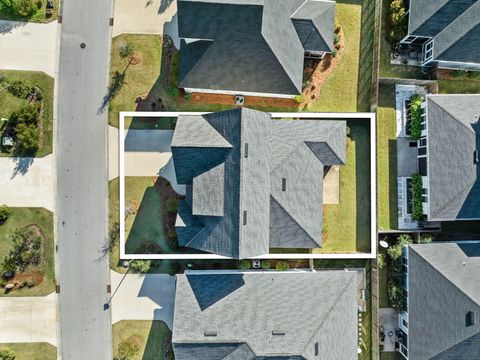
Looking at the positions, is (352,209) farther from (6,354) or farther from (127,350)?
(6,354)

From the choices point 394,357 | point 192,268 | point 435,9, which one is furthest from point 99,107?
point 394,357

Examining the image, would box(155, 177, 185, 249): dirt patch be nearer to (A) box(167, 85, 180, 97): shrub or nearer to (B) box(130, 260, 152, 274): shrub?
(B) box(130, 260, 152, 274): shrub

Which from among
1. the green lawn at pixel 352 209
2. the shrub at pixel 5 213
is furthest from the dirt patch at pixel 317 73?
the shrub at pixel 5 213

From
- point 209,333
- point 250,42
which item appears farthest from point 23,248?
point 250,42

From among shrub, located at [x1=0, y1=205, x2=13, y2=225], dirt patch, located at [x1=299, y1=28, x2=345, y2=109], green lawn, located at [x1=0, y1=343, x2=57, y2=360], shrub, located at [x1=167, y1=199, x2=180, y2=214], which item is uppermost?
dirt patch, located at [x1=299, y1=28, x2=345, y2=109]

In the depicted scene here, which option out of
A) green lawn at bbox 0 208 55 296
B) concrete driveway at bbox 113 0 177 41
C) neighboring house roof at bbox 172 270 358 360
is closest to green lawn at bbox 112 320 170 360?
neighboring house roof at bbox 172 270 358 360

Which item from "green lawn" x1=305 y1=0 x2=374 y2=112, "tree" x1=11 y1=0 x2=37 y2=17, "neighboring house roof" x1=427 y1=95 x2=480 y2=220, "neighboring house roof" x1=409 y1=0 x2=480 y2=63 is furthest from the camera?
"green lawn" x1=305 y1=0 x2=374 y2=112

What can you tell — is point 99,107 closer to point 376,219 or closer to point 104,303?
point 104,303
